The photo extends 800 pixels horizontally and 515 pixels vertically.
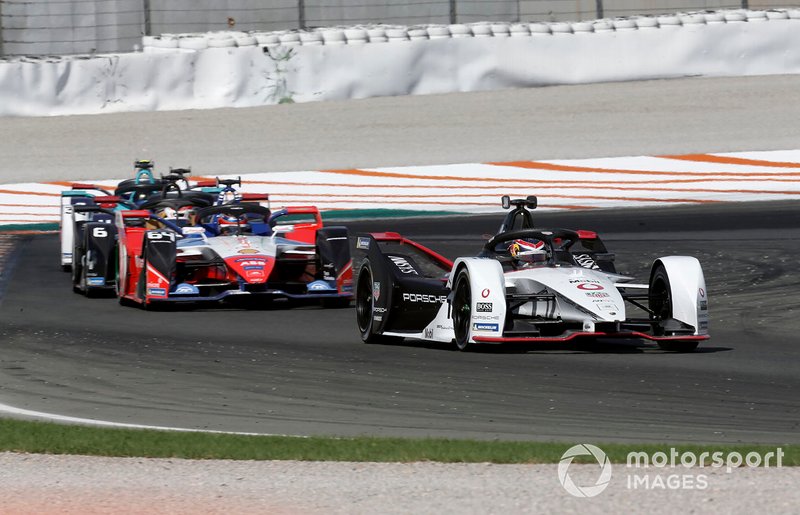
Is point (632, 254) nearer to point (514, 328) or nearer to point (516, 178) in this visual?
point (514, 328)

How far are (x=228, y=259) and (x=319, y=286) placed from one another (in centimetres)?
93

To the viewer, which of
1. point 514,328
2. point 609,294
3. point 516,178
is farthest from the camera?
point 516,178

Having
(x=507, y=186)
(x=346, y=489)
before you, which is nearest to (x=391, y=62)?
(x=507, y=186)

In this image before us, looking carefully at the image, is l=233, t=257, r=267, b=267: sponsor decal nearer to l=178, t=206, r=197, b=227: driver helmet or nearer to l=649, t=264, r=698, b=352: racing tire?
l=178, t=206, r=197, b=227: driver helmet

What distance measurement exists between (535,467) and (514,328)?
16.6ft

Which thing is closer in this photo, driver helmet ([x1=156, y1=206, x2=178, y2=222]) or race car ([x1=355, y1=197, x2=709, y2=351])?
race car ([x1=355, y1=197, x2=709, y2=351])

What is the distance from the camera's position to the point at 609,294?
35.6 ft

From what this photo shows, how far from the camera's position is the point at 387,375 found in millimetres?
10008

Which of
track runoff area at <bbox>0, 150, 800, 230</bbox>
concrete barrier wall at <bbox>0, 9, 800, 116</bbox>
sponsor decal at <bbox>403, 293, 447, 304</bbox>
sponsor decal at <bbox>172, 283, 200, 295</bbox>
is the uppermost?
concrete barrier wall at <bbox>0, 9, 800, 116</bbox>

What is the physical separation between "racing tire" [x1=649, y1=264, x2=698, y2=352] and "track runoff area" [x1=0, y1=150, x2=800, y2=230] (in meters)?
9.92

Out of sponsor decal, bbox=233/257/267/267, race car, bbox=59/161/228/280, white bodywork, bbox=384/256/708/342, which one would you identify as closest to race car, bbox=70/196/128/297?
race car, bbox=59/161/228/280

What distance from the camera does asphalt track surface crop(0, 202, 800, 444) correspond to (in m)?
8.33

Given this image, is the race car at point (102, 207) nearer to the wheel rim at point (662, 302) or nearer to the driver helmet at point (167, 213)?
the driver helmet at point (167, 213)

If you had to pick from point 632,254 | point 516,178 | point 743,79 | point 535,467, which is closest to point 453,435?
point 535,467
